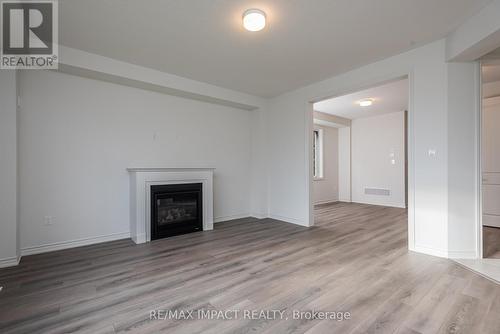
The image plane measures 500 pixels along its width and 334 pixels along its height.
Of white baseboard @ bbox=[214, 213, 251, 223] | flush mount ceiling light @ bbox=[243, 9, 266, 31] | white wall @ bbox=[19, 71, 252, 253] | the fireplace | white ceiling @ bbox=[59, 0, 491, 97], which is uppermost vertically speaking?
white ceiling @ bbox=[59, 0, 491, 97]

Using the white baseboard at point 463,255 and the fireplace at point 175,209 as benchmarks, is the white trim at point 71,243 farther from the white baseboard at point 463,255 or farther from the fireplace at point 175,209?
the white baseboard at point 463,255

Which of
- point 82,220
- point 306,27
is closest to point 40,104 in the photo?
point 82,220

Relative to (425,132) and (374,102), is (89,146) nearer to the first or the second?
(425,132)

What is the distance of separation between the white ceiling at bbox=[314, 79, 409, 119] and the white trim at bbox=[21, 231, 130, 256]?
5.10 meters

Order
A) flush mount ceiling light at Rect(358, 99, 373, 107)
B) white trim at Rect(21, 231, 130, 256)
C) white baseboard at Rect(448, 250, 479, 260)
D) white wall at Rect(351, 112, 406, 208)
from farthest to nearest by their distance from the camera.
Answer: white wall at Rect(351, 112, 406, 208) < flush mount ceiling light at Rect(358, 99, 373, 107) < white trim at Rect(21, 231, 130, 256) < white baseboard at Rect(448, 250, 479, 260)

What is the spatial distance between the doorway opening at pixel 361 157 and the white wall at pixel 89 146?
321 cm

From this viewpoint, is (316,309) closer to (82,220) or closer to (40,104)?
(82,220)

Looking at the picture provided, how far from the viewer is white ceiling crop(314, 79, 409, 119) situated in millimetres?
4582

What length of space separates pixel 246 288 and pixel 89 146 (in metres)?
3.04

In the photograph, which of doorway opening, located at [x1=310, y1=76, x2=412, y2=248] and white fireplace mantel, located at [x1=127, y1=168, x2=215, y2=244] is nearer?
white fireplace mantel, located at [x1=127, y1=168, x2=215, y2=244]

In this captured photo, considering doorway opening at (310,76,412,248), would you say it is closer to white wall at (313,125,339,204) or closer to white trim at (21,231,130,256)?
white wall at (313,125,339,204)

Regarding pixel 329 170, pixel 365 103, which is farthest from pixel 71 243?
pixel 329 170

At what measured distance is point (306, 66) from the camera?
3.61m

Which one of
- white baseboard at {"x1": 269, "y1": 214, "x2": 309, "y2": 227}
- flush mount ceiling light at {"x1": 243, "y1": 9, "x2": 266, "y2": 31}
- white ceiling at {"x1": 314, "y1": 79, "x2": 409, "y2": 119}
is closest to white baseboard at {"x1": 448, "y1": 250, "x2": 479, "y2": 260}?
white baseboard at {"x1": 269, "y1": 214, "x2": 309, "y2": 227}
